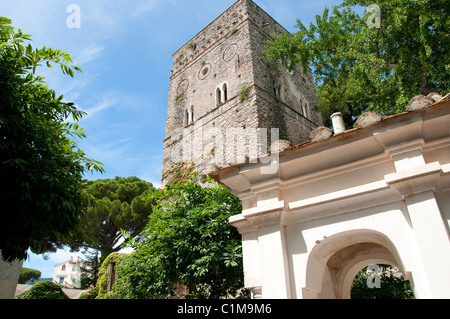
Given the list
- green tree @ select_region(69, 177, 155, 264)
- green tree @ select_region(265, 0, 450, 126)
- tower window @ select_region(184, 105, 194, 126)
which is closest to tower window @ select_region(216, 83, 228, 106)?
tower window @ select_region(184, 105, 194, 126)

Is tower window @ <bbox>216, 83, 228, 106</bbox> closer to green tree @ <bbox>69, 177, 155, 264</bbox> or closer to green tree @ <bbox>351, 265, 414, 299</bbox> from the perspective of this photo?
green tree @ <bbox>69, 177, 155, 264</bbox>

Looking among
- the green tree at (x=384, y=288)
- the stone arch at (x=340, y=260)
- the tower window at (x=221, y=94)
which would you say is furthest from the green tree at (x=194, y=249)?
the tower window at (x=221, y=94)

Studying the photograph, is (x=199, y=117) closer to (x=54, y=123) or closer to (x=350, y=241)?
(x=54, y=123)

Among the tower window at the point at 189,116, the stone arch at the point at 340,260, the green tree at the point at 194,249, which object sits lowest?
the stone arch at the point at 340,260

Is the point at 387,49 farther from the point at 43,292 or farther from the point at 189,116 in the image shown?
the point at 43,292

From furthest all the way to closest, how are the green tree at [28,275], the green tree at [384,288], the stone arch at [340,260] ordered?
the green tree at [28,275]
the green tree at [384,288]
the stone arch at [340,260]

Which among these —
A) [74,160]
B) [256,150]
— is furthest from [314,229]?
[256,150]

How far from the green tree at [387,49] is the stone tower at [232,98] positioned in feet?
12.0

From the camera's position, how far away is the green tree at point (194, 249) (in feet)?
21.8

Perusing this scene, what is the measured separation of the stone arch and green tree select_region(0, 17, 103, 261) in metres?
3.51

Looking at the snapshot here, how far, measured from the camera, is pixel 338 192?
163 inches

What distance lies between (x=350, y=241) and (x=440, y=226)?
121 cm

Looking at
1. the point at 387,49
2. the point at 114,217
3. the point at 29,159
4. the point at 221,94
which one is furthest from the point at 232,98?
the point at 114,217

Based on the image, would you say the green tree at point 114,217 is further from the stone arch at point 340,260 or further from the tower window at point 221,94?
the stone arch at point 340,260
